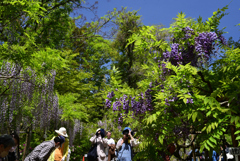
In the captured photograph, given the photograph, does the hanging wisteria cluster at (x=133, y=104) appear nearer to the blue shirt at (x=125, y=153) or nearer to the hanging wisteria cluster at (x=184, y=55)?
the hanging wisteria cluster at (x=184, y=55)

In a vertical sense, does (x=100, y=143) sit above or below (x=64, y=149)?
above

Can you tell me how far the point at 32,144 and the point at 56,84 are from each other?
4.13 meters

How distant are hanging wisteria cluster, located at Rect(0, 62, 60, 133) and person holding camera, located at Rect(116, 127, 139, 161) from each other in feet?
11.6

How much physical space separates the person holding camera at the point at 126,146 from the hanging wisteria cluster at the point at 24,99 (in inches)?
139

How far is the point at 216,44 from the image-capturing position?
4613 mm

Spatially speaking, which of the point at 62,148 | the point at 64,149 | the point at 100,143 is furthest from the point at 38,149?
the point at 100,143

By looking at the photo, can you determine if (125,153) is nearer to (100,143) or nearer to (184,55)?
(100,143)

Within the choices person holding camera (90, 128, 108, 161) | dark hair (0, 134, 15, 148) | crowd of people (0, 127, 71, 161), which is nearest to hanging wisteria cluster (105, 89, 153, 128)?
person holding camera (90, 128, 108, 161)

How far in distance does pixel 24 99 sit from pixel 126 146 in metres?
4.59

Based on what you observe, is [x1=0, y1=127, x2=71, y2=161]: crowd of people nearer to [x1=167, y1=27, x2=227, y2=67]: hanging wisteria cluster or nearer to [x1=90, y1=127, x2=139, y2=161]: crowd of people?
[x1=90, y1=127, x2=139, y2=161]: crowd of people

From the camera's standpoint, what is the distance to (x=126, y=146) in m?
6.91

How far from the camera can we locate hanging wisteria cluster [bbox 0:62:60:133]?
27.6 ft

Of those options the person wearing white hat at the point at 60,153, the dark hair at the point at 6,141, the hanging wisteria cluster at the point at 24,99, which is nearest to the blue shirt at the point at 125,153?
the person wearing white hat at the point at 60,153

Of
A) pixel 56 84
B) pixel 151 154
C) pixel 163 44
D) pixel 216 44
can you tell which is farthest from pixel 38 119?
pixel 216 44
